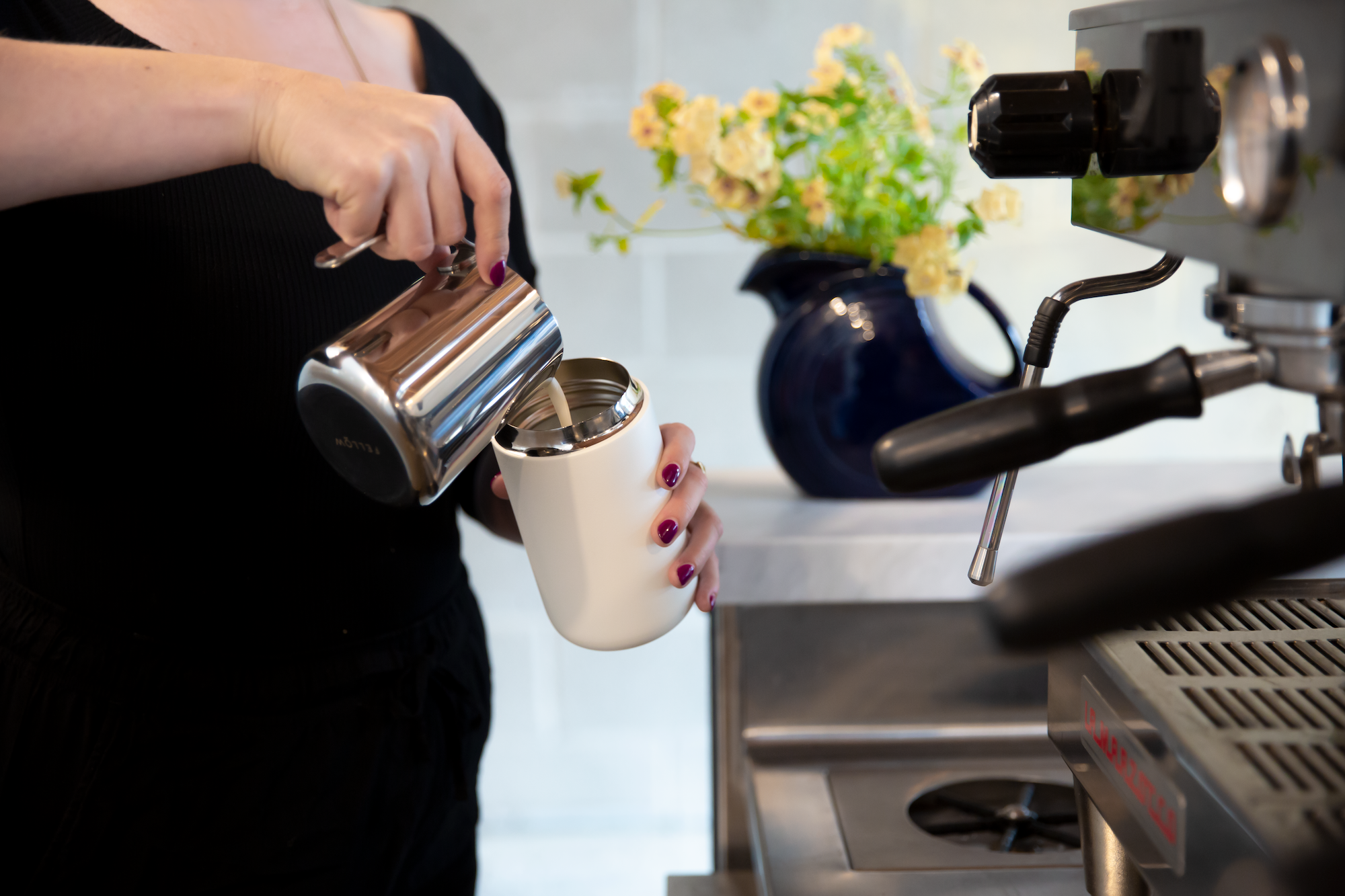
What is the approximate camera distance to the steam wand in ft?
1.48

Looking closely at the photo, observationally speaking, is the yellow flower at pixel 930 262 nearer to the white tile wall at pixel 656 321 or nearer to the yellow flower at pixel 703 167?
the yellow flower at pixel 703 167

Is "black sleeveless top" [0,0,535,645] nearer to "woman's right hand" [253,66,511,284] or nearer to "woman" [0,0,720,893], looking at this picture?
"woman" [0,0,720,893]

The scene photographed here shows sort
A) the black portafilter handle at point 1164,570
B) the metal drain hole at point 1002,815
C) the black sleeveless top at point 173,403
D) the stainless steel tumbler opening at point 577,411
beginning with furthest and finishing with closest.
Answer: the metal drain hole at point 1002,815 < the black sleeveless top at point 173,403 < the stainless steel tumbler opening at point 577,411 < the black portafilter handle at point 1164,570

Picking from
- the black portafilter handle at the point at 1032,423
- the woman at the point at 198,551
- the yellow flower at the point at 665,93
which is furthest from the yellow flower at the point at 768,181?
the black portafilter handle at the point at 1032,423

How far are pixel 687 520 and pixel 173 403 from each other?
0.34 m

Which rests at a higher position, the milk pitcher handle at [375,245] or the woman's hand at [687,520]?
the milk pitcher handle at [375,245]

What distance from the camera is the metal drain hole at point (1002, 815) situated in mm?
751

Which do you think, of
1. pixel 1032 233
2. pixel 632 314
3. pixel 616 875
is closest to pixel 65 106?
pixel 632 314

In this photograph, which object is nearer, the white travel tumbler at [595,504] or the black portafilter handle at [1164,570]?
the black portafilter handle at [1164,570]

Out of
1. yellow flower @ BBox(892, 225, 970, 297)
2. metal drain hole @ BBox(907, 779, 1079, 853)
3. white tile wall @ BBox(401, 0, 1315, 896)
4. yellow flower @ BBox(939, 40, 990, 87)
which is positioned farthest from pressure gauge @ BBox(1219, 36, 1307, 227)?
white tile wall @ BBox(401, 0, 1315, 896)

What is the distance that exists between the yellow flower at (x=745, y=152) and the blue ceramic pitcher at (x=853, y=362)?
0.30 ft

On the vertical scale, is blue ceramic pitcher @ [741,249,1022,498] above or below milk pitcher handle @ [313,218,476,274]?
below

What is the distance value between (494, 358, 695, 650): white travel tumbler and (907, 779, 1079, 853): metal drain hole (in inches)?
12.1

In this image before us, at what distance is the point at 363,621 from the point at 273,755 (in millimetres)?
104
